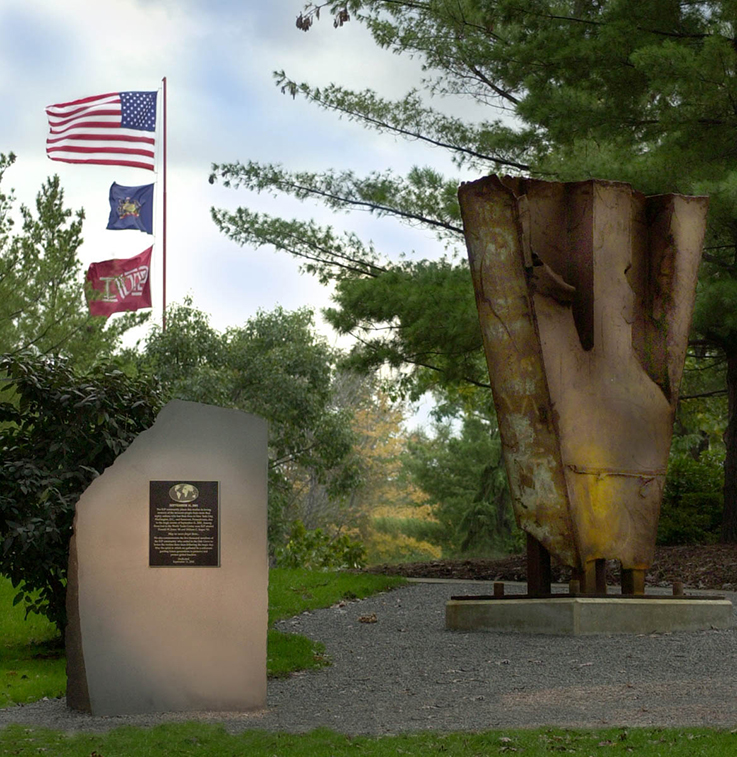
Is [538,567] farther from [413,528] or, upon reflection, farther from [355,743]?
[413,528]

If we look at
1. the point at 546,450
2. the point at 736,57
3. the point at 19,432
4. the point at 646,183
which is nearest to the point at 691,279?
the point at 546,450

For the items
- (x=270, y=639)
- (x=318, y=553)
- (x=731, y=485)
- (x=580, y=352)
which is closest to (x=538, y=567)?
(x=580, y=352)

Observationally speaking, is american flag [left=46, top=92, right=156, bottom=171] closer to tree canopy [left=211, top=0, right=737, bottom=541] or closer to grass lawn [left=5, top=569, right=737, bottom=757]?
tree canopy [left=211, top=0, right=737, bottom=541]

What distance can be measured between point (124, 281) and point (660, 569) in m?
14.1

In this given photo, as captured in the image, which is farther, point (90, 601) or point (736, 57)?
point (736, 57)

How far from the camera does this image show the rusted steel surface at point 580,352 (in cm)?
848

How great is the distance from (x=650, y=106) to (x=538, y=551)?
303 inches

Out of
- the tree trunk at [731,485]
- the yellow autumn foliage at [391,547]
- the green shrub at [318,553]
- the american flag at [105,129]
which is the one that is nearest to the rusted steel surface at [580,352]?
the tree trunk at [731,485]

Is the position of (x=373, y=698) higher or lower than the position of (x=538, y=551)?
lower

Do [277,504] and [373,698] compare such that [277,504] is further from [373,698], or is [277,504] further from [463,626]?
[373,698]

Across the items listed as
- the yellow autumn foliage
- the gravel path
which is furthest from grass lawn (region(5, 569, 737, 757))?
the yellow autumn foliage

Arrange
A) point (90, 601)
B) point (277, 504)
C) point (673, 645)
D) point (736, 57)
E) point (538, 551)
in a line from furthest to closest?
point (277, 504) → point (736, 57) → point (538, 551) → point (673, 645) → point (90, 601)

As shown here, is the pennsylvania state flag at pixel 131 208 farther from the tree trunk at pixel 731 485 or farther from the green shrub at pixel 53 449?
the green shrub at pixel 53 449

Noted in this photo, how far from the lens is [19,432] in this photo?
821 cm
